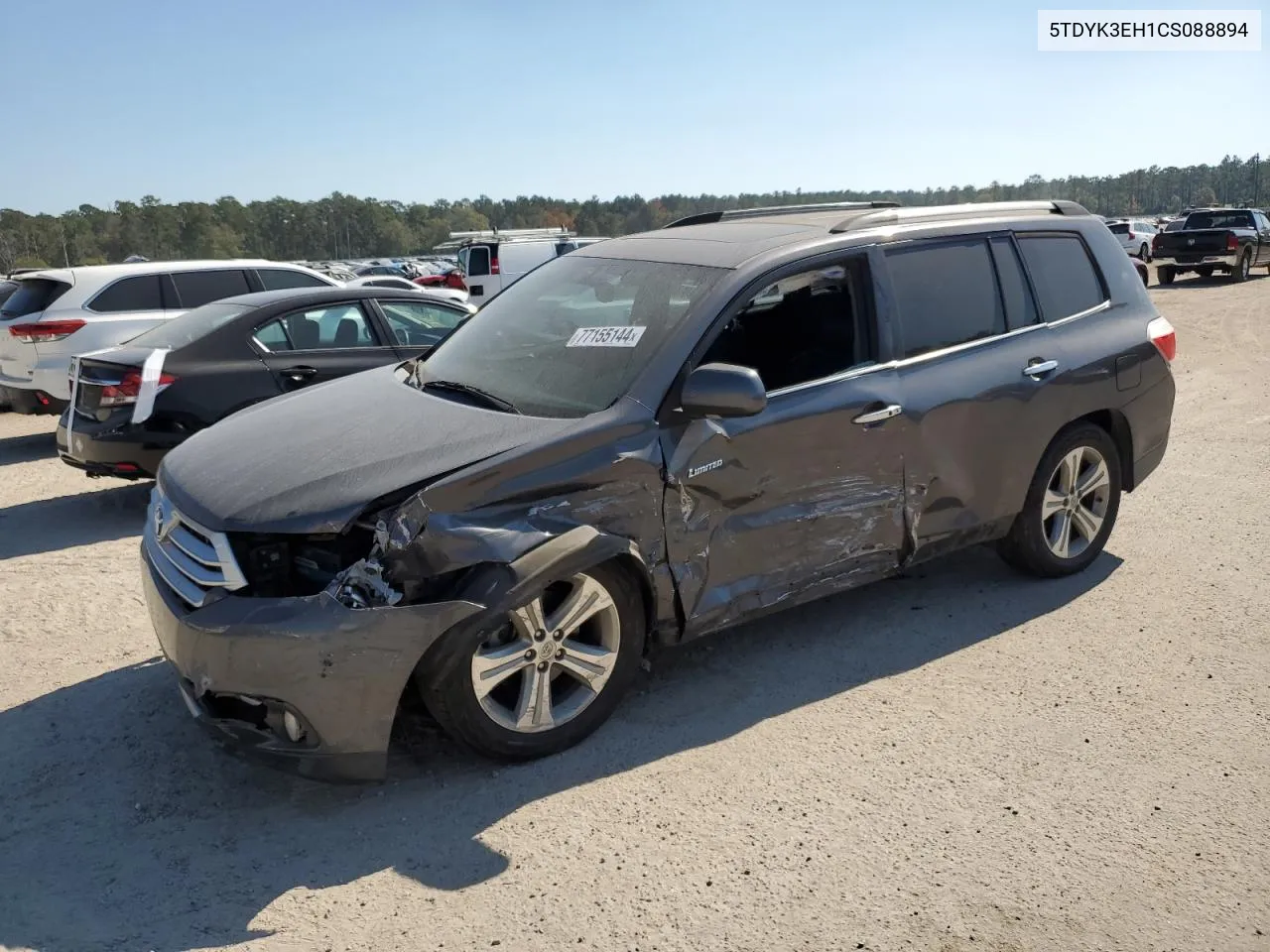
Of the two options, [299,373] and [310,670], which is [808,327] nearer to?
[310,670]

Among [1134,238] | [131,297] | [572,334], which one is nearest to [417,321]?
[131,297]

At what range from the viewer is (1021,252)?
512cm

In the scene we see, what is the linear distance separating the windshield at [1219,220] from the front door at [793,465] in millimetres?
26395

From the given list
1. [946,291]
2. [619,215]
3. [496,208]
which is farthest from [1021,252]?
[496,208]

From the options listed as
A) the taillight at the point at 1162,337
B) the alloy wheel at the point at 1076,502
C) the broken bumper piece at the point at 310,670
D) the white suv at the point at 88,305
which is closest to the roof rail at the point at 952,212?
the taillight at the point at 1162,337

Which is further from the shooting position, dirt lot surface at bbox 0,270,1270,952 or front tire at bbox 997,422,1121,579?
front tire at bbox 997,422,1121,579

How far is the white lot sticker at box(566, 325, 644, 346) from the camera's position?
160 inches

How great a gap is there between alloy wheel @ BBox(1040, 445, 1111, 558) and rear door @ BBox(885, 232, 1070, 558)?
0.91ft

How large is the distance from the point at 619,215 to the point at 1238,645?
82.9 metres

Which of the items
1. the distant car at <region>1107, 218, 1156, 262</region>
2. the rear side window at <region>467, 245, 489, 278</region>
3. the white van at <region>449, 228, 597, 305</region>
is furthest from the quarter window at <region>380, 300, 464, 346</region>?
the distant car at <region>1107, 218, 1156, 262</region>

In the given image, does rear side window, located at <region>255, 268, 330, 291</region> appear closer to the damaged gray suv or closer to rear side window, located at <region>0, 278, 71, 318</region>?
rear side window, located at <region>0, 278, 71, 318</region>

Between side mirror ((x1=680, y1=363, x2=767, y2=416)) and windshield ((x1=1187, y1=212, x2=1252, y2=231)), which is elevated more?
windshield ((x1=1187, y1=212, x2=1252, y2=231))

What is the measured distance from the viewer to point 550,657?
3.60 m

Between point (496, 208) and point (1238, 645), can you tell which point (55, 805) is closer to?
point (1238, 645)
